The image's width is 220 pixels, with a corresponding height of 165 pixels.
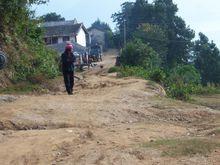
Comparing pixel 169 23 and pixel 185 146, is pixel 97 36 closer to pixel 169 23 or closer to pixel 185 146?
pixel 169 23

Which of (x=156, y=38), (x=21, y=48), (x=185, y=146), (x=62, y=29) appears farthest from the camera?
(x=62, y=29)

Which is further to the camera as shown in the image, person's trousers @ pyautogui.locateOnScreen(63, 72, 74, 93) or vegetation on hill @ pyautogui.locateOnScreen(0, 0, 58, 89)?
vegetation on hill @ pyautogui.locateOnScreen(0, 0, 58, 89)

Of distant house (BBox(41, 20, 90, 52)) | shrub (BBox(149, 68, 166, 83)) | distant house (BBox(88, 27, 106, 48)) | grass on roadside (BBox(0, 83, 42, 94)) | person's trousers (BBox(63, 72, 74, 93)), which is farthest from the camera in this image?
distant house (BBox(88, 27, 106, 48))

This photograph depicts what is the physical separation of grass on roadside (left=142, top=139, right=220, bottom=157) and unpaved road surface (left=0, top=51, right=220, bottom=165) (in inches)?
5.0

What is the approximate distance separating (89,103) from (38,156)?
490cm

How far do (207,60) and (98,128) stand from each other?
49.1 meters

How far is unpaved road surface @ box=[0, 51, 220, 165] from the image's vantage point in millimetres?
9289

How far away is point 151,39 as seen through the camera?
65.5m

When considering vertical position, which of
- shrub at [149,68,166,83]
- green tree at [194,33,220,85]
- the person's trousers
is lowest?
green tree at [194,33,220,85]

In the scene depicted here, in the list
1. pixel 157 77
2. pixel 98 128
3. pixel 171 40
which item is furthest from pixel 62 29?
pixel 98 128

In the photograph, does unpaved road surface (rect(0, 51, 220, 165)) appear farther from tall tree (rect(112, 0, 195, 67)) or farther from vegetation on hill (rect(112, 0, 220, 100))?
tall tree (rect(112, 0, 195, 67))

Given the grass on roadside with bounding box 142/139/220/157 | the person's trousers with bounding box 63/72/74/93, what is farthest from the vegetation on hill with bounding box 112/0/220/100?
the grass on roadside with bounding box 142/139/220/157

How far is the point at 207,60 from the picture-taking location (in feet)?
197

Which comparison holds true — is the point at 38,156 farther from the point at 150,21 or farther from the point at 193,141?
the point at 150,21
